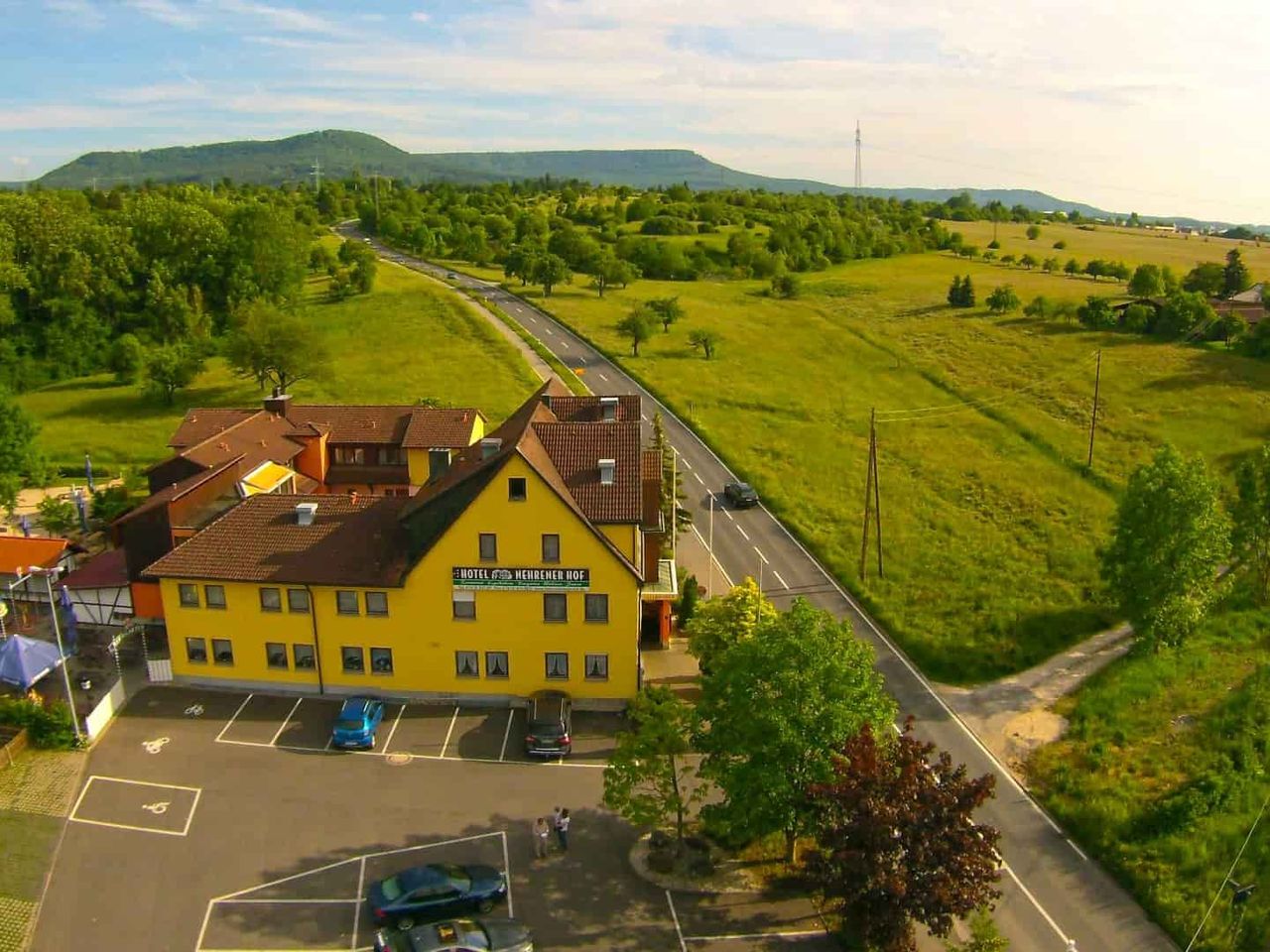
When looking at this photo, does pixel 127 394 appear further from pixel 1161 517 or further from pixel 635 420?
pixel 1161 517

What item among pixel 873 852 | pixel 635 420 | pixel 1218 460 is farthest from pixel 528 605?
pixel 1218 460

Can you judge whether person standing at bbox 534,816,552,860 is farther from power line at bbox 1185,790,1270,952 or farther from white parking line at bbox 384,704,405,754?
power line at bbox 1185,790,1270,952

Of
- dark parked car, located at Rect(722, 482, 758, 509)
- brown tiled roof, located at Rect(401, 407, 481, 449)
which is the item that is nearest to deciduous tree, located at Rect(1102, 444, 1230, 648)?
dark parked car, located at Rect(722, 482, 758, 509)

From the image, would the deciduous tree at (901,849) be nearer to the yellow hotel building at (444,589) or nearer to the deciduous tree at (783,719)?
the deciduous tree at (783,719)

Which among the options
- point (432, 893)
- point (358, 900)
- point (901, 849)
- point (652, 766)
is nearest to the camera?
point (901, 849)

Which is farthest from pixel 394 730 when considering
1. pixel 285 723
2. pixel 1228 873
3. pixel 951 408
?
pixel 951 408

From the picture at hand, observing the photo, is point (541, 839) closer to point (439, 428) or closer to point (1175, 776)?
point (1175, 776)
